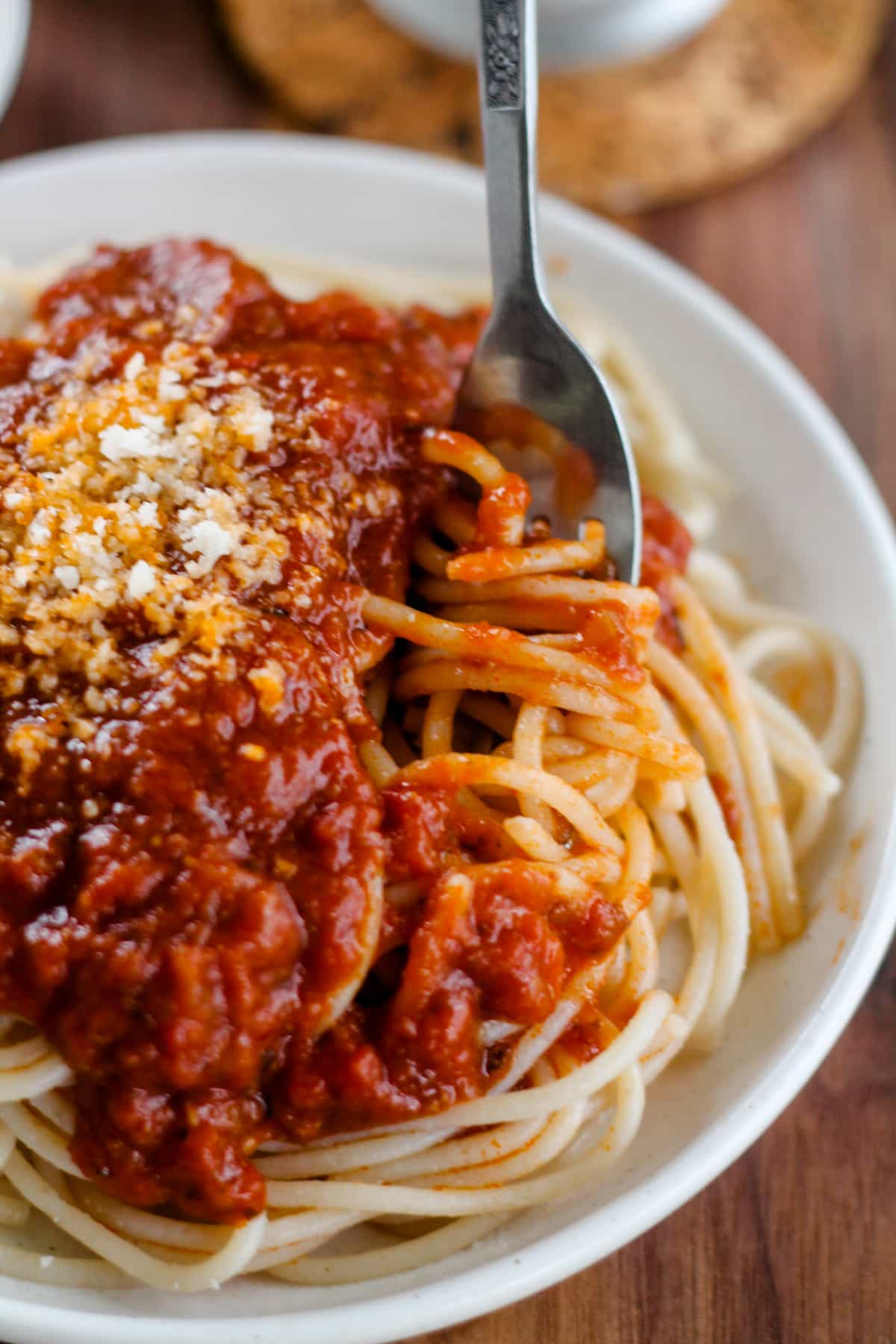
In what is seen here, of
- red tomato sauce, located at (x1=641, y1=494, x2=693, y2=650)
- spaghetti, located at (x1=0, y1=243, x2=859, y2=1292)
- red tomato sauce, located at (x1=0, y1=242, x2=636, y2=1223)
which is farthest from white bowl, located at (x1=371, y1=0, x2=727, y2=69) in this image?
red tomato sauce, located at (x1=0, y1=242, x2=636, y2=1223)

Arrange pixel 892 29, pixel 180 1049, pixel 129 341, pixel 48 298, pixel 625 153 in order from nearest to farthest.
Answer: pixel 180 1049 < pixel 129 341 < pixel 48 298 < pixel 625 153 < pixel 892 29

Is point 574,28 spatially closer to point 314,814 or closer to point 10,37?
point 10,37

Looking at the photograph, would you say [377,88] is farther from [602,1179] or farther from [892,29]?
[602,1179]

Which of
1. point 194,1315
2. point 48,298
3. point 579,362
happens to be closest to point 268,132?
point 48,298

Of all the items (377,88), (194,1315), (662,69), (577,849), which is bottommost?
(194,1315)

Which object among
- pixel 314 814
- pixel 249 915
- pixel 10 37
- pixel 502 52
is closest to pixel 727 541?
pixel 502 52

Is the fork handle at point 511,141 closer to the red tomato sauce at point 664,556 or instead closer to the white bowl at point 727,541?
the red tomato sauce at point 664,556
